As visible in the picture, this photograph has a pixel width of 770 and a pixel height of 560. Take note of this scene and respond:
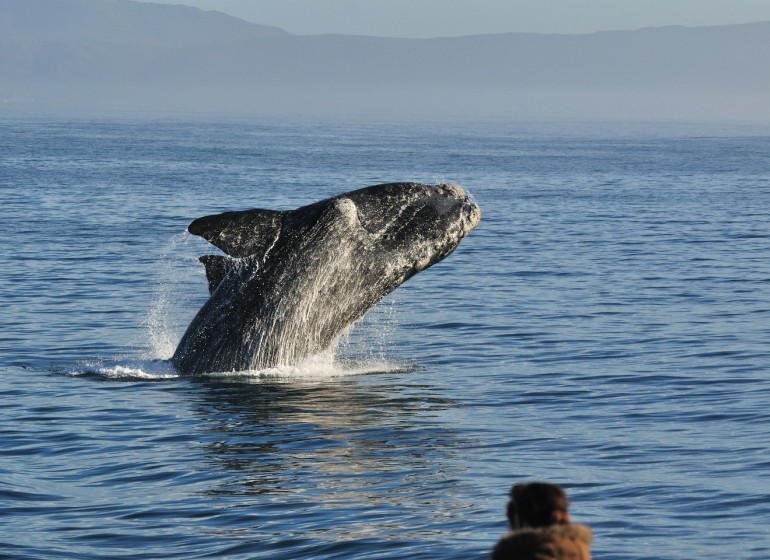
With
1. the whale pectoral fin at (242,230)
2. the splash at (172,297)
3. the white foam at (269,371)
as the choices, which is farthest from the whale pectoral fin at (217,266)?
the splash at (172,297)

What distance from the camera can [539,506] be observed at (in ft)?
15.0

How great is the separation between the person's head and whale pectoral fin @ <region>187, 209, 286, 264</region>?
7.67m

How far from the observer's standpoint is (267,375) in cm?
1431

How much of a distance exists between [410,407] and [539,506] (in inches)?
350

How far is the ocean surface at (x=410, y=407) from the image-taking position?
9.34 meters

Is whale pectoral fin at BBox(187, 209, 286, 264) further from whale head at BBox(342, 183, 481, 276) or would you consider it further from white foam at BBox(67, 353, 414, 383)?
white foam at BBox(67, 353, 414, 383)

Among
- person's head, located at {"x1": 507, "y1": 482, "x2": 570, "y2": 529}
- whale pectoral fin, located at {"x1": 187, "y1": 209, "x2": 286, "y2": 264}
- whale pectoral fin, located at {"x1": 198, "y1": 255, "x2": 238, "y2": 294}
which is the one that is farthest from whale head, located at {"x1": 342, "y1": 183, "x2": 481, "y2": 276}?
person's head, located at {"x1": 507, "y1": 482, "x2": 570, "y2": 529}

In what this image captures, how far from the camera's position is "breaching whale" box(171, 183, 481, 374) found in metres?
13.2

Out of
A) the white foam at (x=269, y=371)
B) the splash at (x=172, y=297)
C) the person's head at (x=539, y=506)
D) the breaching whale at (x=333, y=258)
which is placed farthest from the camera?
the splash at (x=172, y=297)

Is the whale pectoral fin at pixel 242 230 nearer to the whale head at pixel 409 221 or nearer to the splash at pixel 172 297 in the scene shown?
the whale head at pixel 409 221

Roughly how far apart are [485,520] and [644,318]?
11.1 metres

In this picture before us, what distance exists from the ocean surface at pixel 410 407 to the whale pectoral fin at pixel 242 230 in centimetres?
179

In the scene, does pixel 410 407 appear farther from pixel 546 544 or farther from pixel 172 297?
pixel 172 297

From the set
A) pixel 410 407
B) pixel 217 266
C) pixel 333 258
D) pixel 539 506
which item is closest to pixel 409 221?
pixel 333 258
